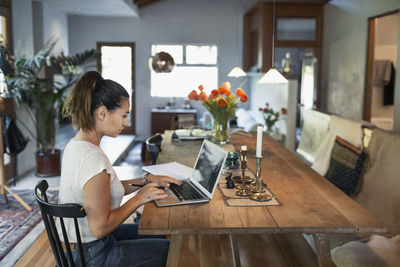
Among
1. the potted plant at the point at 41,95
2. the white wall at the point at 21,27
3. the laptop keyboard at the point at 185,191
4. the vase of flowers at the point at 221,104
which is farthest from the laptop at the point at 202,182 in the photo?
the white wall at the point at 21,27

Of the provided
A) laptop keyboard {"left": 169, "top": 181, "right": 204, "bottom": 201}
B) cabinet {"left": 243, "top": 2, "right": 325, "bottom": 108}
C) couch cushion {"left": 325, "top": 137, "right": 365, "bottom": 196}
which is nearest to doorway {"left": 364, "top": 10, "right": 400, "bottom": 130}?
cabinet {"left": 243, "top": 2, "right": 325, "bottom": 108}

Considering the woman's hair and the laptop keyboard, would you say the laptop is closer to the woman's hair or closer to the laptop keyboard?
the laptop keyboard

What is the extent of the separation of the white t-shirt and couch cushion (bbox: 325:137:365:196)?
196 centimetres

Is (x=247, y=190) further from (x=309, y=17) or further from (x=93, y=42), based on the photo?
(x=93, y=42)

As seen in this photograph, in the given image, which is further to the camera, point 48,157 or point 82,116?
point 48,157

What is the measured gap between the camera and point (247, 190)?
82.4 inches

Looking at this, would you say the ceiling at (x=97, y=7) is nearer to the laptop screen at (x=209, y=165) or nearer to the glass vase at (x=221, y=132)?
the glass vase at (x=221, y=132)

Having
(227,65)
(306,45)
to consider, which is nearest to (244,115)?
(306,45)

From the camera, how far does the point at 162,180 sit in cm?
214

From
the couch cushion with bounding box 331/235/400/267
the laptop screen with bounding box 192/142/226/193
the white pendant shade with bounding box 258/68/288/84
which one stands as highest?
the white pendant shade with bounding box 258/68/288/84

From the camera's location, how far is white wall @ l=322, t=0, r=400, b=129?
5.93m

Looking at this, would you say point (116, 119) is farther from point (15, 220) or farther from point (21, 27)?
point (21, 27)

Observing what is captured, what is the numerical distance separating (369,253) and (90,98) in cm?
150

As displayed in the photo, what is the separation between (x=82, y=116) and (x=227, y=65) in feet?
Result: 25.7
